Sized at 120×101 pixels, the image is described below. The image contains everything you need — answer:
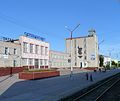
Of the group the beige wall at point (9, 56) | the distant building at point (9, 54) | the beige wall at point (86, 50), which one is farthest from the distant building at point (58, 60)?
the distant building at point (9, 54)

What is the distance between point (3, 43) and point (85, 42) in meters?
67.6

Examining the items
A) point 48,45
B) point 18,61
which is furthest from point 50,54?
point 18,61

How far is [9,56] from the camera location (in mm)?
62219

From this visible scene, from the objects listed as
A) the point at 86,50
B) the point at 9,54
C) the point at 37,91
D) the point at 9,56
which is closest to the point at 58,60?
the point at 86,50

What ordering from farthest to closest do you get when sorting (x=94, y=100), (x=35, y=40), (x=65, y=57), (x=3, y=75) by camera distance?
(x=65, y=57) < (x=35, y=40) < (x=3, y=75) < (x=94, y=100)

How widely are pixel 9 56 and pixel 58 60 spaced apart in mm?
37330

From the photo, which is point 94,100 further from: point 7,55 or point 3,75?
point 7,55

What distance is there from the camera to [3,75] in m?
47.3

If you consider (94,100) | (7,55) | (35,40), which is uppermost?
(35,40)

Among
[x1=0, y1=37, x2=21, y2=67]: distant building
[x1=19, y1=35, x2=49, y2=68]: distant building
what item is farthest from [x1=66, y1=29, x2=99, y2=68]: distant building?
[x1=0, y1=37, x2=21, y2=67]: distant building

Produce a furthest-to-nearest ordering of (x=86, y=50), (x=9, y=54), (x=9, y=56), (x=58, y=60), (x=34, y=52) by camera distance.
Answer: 1. (x=86, y=50)
2. (x=58, y=60)
3. (x=34, y=52)
4. (x=9, y=54)
5. (x=9, y=56)

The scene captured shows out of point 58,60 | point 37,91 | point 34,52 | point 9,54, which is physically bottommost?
point 37,91

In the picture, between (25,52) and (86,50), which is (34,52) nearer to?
(25,52)

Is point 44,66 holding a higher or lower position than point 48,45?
lower
